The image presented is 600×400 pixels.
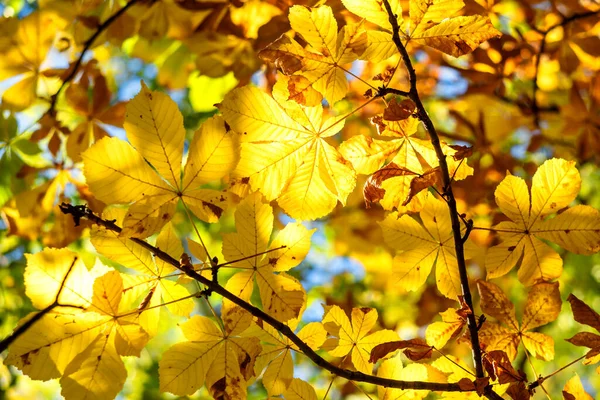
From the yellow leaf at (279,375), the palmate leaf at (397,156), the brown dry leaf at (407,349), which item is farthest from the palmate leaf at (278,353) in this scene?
the palmate leaf at (397,156)

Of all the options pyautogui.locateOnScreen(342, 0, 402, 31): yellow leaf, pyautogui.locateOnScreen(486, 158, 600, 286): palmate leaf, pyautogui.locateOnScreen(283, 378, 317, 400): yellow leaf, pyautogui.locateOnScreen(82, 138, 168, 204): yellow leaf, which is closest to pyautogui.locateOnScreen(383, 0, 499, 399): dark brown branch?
pyautogui.locateOnScreen(342, 0, 402, 31): yellow leaf

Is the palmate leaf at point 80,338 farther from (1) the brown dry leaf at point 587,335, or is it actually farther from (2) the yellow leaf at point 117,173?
(1) the brown dry leaf at point 587,335

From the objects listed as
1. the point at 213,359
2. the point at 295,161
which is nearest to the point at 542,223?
the point at 295,161

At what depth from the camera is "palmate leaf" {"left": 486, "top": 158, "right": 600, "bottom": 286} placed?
720mm

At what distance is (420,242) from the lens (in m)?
0.81

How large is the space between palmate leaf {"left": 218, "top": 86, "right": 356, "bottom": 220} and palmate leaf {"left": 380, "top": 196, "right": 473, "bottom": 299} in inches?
4.5

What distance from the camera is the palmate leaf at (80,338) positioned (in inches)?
26.4

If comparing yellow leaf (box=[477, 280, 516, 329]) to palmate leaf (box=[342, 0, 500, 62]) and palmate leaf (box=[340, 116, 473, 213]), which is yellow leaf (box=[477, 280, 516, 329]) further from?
palmate leaf (box=[342, 0, 500, 62])

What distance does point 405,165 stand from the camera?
77cm

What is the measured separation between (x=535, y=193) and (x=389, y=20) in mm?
305

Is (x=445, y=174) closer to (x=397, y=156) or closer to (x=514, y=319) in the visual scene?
(x=397, y=156)

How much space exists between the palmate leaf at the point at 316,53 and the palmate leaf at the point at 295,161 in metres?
0.05

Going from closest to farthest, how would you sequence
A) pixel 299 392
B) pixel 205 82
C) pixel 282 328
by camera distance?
pixel 282 328, pixel 299 392, pixel 205 82

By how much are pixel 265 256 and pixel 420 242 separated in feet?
0.77
